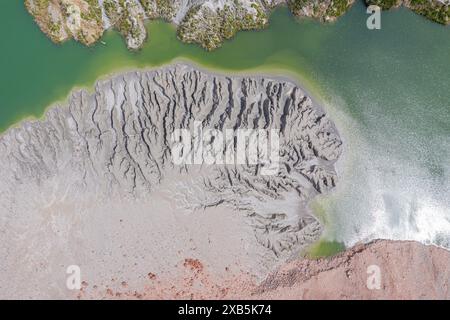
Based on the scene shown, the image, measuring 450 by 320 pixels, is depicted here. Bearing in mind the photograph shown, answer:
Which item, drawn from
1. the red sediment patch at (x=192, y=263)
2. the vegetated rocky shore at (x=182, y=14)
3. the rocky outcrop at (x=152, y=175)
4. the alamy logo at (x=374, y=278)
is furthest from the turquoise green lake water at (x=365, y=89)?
the red sediment patch at (x=192, y=263)

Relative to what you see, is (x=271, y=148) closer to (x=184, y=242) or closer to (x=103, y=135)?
(x=184, y=242)

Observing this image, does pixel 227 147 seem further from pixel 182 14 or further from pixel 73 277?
pixel 73 277

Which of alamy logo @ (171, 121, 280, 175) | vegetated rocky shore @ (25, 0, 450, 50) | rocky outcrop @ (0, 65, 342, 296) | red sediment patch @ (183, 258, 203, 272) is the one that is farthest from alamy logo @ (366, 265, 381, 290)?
vegetated rocky shore @ (25, 0, 450, 50)

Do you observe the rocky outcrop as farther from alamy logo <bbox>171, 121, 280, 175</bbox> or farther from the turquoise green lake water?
the turquoise green lake water

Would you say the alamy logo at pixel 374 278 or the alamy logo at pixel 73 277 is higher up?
the alamy logo at pixel 73 277

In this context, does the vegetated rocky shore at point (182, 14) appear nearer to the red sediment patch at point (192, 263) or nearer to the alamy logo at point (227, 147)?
the alamy logo at point (227, 147)
